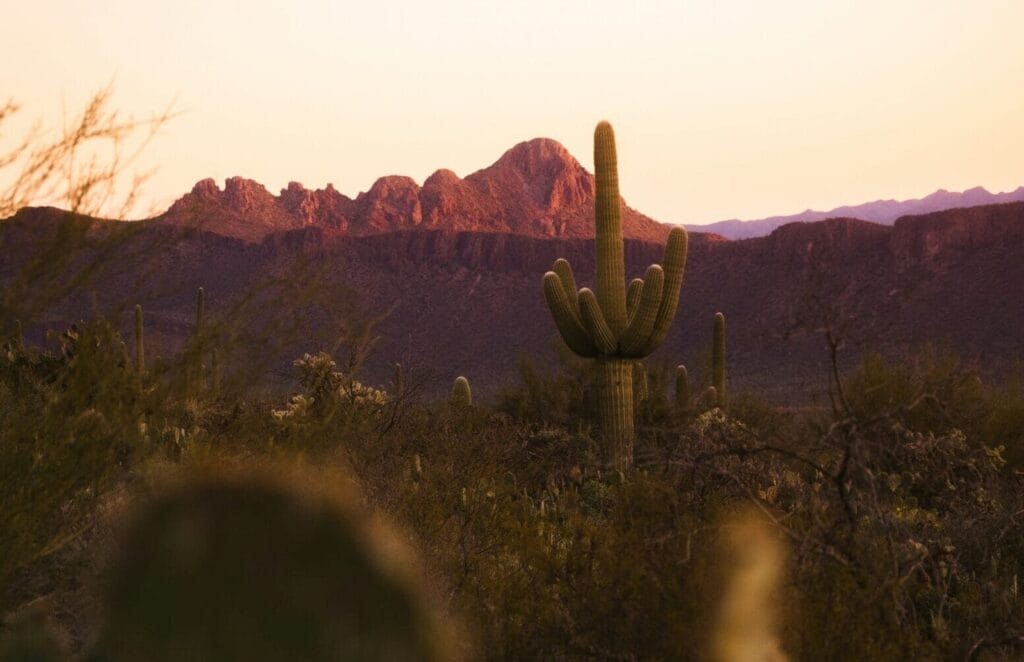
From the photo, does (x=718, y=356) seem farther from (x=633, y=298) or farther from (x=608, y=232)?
(x=608, y=232)

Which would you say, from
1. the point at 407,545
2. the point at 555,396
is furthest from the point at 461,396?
the point at 407,545

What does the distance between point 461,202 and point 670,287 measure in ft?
231

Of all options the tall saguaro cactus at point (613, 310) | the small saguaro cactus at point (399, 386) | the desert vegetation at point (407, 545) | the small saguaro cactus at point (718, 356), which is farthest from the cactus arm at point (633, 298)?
the desert vegetation at point (407, 545)

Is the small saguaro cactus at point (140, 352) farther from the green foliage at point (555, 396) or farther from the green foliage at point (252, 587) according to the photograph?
the green foliage at point (555, 396)

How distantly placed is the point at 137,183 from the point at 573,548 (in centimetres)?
242

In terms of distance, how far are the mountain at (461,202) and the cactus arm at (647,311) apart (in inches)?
2436

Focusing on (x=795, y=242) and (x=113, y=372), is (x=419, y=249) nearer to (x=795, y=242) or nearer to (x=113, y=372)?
(x=795, y=242)

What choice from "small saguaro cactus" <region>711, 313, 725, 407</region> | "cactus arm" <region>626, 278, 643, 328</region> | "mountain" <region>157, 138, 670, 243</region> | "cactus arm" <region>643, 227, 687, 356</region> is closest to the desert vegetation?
"cactus arm" <region>643, 227, 687, 356</region>

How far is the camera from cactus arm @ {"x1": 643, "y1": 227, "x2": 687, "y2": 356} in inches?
627

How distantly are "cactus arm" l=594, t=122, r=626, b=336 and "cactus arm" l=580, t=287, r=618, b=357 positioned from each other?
1.52ft

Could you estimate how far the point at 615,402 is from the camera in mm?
15617

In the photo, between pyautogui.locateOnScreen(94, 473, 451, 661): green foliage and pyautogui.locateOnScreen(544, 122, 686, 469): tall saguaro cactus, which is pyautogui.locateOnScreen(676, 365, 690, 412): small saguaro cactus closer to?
pyautogui.locateOnScreen(544, 122, 686, 469): tall saguaro cactus

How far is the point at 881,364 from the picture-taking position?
18.2m

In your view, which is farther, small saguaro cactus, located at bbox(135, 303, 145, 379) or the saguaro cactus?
the saguaro cactus
